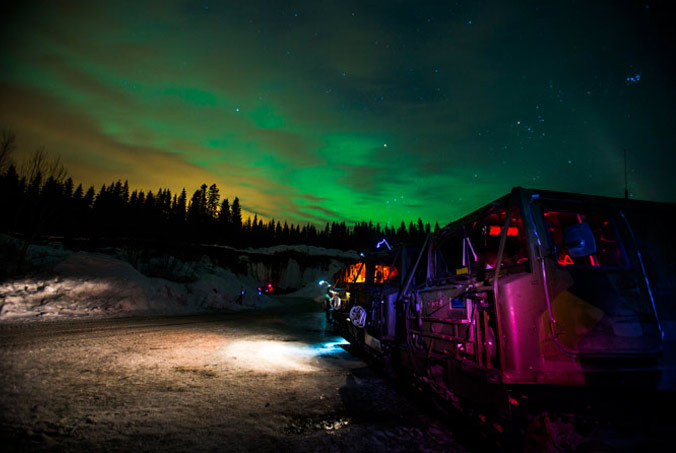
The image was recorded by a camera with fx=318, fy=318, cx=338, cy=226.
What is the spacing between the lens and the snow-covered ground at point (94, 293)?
1323 centimetres

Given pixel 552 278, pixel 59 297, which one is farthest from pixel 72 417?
pixel 59 297

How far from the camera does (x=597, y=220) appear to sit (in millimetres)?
3699

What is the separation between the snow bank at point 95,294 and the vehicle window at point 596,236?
1653cm

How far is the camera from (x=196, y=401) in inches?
180

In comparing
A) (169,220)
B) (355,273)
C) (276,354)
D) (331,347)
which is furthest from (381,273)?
(169,220)

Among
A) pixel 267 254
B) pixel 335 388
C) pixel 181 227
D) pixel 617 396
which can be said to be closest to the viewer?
pixel 617 396

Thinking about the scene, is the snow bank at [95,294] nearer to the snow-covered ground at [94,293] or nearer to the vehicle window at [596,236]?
the snow-covered ground at [94,293]

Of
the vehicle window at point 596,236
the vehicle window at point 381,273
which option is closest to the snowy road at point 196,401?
the vehicle window at point 381,273

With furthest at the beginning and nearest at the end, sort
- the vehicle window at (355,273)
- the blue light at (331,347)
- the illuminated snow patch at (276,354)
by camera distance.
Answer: the vehicle window at (355,273)
the blue light at (331,347)
the illuminated snow patch at (276,354)

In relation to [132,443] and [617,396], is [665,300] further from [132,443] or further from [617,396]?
[132,443]

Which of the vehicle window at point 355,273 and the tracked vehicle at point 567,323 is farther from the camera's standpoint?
the vehicle window at point 355,273

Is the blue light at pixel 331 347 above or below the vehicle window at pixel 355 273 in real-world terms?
below

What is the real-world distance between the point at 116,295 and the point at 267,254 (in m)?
40.0

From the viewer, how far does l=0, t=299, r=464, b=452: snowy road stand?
11.3 feet
